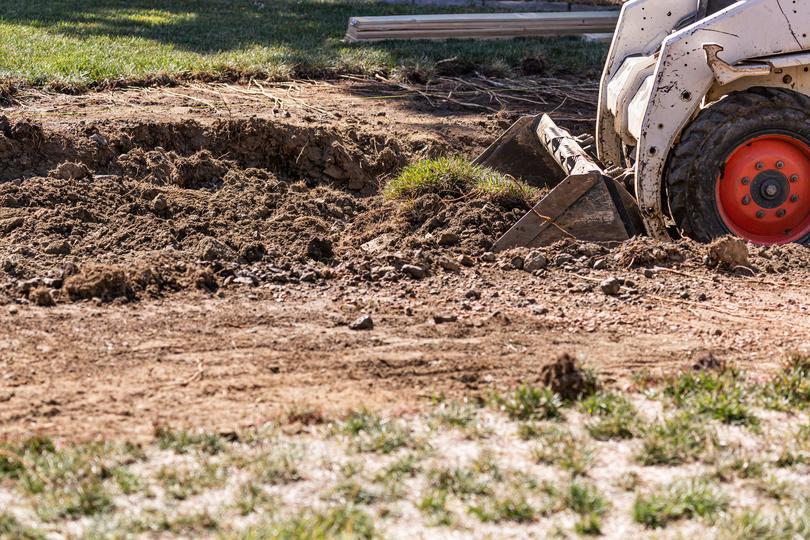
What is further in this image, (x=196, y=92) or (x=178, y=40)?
(x=178, y=40)

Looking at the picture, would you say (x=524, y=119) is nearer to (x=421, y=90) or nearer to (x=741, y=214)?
(x=741, y=214)

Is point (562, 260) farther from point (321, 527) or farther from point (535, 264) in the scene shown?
point (321, 527)

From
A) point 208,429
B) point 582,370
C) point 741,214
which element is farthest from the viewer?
point 741,214

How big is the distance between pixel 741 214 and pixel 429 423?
321 centimetres

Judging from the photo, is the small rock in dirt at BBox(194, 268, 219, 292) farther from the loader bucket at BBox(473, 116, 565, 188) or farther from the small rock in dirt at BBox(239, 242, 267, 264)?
the loader bucket at BBox(473, 116, 565, 188)

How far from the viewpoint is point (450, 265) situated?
6195mm

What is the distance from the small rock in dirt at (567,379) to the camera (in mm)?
4387

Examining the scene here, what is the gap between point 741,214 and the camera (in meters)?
6.50

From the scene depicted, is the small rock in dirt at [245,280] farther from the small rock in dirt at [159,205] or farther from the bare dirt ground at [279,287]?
the small rock in dirt at [159,205]

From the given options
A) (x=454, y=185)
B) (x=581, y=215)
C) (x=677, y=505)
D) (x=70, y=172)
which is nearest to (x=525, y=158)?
(x=454, y=185)

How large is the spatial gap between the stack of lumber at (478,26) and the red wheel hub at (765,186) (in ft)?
25.9

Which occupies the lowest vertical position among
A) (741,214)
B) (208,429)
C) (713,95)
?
(208,429)

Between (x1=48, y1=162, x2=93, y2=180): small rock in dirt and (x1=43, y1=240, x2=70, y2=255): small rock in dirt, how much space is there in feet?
3.98

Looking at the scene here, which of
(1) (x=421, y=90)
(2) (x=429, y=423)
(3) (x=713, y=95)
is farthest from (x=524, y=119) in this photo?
(2) (x=429, y=423)
